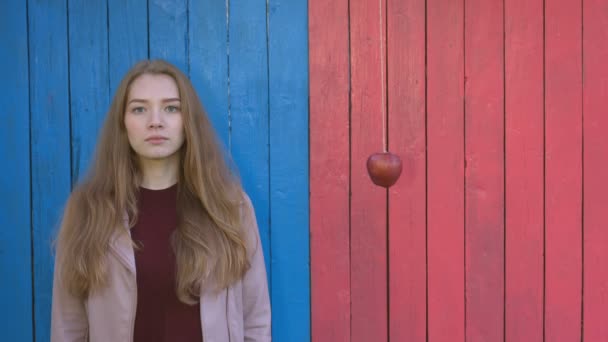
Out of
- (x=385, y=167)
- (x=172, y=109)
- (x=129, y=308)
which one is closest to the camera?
(x=129, y=308)

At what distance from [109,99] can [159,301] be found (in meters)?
0.91

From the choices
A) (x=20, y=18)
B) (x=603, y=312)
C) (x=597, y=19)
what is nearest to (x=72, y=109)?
(x=20, y=18)

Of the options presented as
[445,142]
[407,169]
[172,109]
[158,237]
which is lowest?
[158,237]

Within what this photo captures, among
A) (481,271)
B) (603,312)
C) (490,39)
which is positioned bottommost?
(603,312)

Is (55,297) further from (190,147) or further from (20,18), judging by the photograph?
(20,18)

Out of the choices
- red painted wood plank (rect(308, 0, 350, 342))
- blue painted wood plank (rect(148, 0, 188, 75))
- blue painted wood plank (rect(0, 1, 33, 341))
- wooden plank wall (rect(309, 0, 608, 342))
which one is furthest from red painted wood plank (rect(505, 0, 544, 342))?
blue painted wood plank (rect(0, 1, 33, 341))

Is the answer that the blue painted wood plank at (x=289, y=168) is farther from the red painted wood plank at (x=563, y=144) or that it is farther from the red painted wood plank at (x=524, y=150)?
the red painted wood plank at (x=563, y=144)

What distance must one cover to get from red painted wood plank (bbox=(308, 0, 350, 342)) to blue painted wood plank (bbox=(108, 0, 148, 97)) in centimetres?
69

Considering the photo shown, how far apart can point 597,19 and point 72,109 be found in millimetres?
2149

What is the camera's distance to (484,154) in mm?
2533

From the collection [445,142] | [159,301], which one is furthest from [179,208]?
[445,142]

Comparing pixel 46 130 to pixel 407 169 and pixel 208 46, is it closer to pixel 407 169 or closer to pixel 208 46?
pixel 208 46

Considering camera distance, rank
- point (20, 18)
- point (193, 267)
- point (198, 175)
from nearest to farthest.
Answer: point (193, 267) → point (198, 175) → point (20, 18)

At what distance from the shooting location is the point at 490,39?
253 centimetres
